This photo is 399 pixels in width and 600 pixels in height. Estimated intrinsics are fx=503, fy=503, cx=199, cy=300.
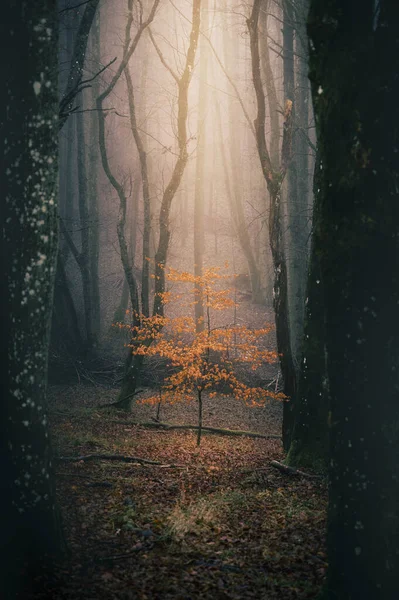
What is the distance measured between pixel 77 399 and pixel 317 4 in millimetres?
12018

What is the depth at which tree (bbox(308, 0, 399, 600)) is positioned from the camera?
148 inches

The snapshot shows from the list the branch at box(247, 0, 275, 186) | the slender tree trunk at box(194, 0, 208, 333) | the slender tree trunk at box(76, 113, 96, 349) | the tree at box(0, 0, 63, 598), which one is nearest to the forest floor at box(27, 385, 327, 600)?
the tree at box(0, 0, 63, 598)

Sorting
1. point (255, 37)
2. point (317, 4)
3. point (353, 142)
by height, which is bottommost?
point (353, 142)

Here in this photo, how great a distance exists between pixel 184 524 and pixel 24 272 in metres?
3.34

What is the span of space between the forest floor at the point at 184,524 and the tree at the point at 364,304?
39.5 inches

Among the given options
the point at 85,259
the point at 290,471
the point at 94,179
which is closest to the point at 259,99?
the point at 290,471

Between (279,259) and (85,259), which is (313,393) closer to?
(279,259)

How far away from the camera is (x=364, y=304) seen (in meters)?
3.78

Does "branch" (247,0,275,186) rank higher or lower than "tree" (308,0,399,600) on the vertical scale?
higher

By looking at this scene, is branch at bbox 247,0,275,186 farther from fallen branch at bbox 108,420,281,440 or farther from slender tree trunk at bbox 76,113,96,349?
slender tree trunk at bbox 76,113,96,349

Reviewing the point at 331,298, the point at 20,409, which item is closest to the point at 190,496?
the point at 20,409

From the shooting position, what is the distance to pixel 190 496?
680 centimetres

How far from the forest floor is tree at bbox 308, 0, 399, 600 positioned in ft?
3.30

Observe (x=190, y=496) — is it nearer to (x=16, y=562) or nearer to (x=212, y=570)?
(x=212, y=570)
